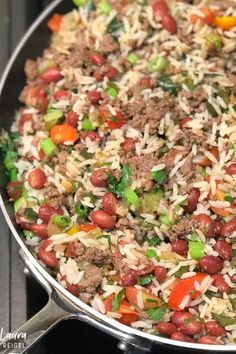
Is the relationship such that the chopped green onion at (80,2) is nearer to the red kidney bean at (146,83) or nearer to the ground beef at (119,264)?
the red kidney bean at (146,83)

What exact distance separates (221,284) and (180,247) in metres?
0.16

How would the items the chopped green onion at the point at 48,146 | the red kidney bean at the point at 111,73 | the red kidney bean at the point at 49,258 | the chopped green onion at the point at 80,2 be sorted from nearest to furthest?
the red kidney bean at the point at 49,258, the chopped green onion at the point at 48,146, the red kidney bean at the point at 111,73, the chopped green onion at the point at 80,2

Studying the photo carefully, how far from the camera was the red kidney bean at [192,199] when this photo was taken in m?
1.87

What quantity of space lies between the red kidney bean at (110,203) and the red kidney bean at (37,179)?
242mm

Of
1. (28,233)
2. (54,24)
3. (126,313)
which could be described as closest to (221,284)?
(126,313)

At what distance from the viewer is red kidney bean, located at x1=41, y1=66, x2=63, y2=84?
224 cm

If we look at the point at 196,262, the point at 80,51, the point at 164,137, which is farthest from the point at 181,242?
the point at 80,51

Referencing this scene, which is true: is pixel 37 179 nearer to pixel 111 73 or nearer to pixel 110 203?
pixel 110 203

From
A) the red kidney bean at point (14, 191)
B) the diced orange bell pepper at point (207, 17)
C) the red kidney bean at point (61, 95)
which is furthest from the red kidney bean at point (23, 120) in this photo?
the diced orange bell pepper at point (207, 17)

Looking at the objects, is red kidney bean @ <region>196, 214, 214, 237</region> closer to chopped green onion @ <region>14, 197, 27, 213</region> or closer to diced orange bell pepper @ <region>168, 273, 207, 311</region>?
diced orange bell pepper @ <region>168, 273, 207, 311</region>

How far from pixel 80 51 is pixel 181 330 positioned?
1.06 m

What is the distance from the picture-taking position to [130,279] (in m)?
1.78

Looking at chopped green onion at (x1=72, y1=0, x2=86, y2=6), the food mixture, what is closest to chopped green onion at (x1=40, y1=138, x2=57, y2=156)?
the food mixture

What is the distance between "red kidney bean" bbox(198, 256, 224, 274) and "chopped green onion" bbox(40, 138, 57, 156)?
24.6 inches
